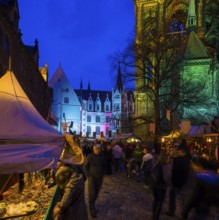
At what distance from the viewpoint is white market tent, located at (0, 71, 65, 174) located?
4805 millimetres

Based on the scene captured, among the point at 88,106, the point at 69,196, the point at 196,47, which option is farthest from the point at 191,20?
the point at 88,106

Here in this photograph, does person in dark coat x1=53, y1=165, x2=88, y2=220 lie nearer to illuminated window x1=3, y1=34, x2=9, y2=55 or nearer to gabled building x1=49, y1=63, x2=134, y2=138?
illuminated window x1=3, y1=34, x2=9, y2=55

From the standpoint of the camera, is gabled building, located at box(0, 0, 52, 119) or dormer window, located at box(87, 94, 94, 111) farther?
dormer window, located at box(87, 94, 94, 111)

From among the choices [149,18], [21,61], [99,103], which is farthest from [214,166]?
[99,103]

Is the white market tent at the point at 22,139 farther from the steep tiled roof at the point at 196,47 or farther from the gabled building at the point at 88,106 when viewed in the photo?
the gabled building at the point at 88,106

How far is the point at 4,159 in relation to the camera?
4.65 meters

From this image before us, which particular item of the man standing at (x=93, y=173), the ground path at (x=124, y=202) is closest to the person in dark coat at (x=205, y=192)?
the ground path at (x=124, y=202)

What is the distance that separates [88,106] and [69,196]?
89924mm

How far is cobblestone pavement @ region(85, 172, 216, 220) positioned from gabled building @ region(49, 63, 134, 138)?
47172 millimetres

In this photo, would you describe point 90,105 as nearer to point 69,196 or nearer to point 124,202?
point 124,202

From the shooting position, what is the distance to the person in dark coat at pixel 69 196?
4953 millimetres

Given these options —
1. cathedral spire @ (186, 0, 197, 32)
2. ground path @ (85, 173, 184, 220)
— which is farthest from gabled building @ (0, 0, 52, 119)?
cathedral spire @ (186, 0, 197, 32)

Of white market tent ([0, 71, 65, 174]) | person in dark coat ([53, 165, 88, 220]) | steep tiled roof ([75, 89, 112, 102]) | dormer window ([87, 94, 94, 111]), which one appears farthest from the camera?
steep tiled roof ([75, 89, 112, 102])

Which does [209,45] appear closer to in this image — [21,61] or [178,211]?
[21,61]
